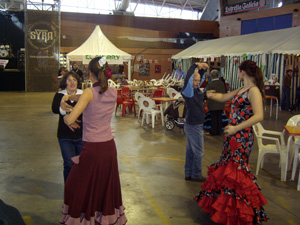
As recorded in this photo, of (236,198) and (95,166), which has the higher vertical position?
(95,166)

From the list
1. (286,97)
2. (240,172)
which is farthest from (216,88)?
(286,97)

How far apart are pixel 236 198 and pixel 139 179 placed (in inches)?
80.7

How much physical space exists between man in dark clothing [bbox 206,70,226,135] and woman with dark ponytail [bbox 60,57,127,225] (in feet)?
18.4

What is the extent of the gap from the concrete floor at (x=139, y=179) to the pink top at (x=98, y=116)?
126 centimetres

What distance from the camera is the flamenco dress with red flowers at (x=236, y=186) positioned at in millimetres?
3344

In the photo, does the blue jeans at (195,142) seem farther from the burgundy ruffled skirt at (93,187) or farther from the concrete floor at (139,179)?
the burgundy ruffled skirt at (93,187)

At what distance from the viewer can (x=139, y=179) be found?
5.11m

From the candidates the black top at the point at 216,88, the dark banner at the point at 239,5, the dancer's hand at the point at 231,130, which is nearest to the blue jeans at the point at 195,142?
the dancer's hand at the point at 231,130

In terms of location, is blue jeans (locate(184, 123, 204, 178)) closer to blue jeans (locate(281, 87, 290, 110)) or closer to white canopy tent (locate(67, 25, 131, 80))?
blue jeans (locate(281, 87, 290, 110))

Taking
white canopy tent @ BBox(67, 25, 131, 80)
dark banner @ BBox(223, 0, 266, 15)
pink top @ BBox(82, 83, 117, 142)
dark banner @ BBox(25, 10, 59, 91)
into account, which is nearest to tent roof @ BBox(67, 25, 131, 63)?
white canopy tent @ BBox(67, 25, 131, 80)

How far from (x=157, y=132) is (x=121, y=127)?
118cm

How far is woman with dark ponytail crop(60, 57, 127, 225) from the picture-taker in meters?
2.98

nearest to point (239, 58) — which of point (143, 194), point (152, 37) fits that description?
point (152, 37)

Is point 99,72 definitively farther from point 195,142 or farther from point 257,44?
point 257,44
